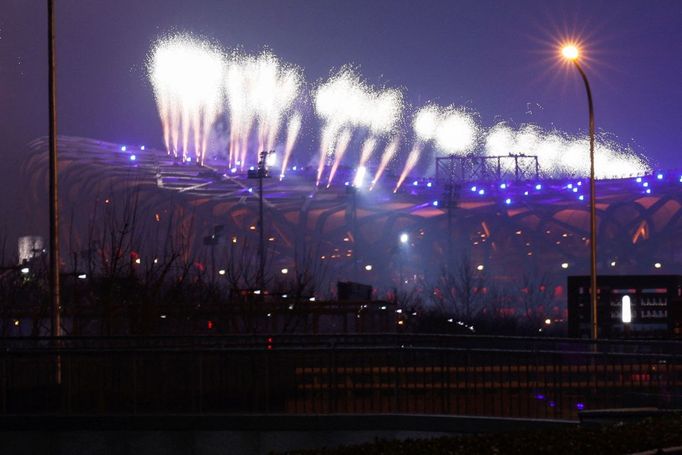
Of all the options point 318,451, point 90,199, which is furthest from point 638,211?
point 318,451

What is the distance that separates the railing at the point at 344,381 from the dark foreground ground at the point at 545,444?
213 inches

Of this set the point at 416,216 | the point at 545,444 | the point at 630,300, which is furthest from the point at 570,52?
the point at 416,216

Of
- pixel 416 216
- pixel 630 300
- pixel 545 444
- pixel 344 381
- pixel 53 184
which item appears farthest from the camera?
pixel 416 216

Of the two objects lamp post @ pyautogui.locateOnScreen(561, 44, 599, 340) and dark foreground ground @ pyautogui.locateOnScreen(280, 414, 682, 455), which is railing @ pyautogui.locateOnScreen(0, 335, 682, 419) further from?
lamp post @ pyautogui.locateOnScreen(561, 44, 599, 340)

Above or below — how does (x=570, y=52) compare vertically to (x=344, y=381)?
above

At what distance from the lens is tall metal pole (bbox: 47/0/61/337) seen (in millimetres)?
23000

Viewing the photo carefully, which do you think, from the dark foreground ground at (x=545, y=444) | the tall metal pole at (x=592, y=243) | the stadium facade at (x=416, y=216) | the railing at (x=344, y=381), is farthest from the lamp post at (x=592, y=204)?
the stadium facade at (x=416, y=216)

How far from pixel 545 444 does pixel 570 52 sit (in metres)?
20.7

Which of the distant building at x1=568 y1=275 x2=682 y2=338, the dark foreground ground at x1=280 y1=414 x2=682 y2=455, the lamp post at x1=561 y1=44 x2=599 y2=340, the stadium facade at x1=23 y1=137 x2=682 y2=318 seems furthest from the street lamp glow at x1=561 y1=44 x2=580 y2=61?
the stadium facade at x1=23 y1=137 x2=682 y2=318

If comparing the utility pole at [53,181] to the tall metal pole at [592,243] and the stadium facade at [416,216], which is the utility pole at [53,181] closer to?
the tall metal pole at [592,243]

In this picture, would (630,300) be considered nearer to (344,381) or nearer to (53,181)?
(53,181)

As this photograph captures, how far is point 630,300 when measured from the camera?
4000 centimetres

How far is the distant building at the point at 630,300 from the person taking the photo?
129ft

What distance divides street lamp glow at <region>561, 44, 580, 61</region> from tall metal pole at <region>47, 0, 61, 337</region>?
1245 cm
